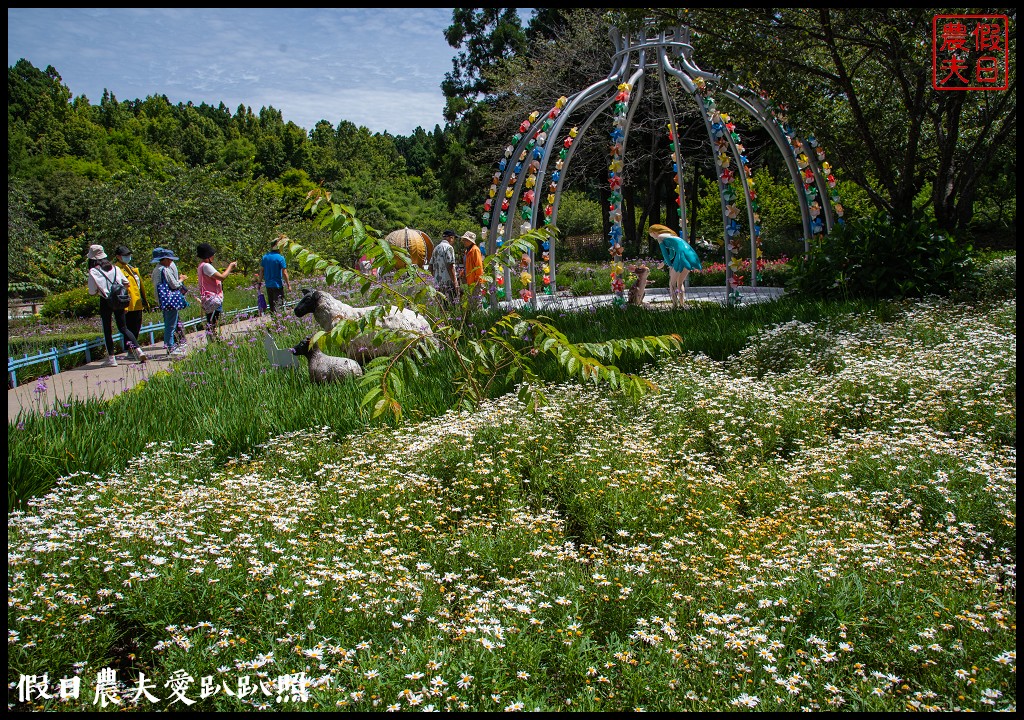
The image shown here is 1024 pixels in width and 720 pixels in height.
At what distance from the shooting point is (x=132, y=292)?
8.66 meters

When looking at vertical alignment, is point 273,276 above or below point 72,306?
above

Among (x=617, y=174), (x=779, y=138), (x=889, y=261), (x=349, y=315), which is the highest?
(x=779, y=138)

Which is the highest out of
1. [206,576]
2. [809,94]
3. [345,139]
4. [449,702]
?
[345,139]

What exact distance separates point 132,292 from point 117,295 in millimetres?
223

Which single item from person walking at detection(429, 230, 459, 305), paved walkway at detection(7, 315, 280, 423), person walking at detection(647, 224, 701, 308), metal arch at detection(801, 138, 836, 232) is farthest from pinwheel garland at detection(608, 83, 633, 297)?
paved walkway at detection(7, 315, 280, 423)

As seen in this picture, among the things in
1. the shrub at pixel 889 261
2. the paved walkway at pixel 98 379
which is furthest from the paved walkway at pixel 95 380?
the shrub at pixel 889 261

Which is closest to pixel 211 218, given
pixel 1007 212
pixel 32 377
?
pixel 32 377

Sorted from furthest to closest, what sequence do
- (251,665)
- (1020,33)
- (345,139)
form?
(345,139), (251,665), (1020,33)

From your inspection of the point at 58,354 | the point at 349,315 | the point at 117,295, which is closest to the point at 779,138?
the point at 349,315

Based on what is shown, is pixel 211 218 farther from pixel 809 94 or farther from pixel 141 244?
pixel 809 94

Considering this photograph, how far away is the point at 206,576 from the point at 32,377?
785 cm

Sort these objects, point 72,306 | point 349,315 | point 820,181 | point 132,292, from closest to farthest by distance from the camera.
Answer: point 349,315, point 132,292, point 820,181, point 72,306

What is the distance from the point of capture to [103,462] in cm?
454

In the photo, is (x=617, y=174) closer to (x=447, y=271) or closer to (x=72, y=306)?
(x=447, y=271)
